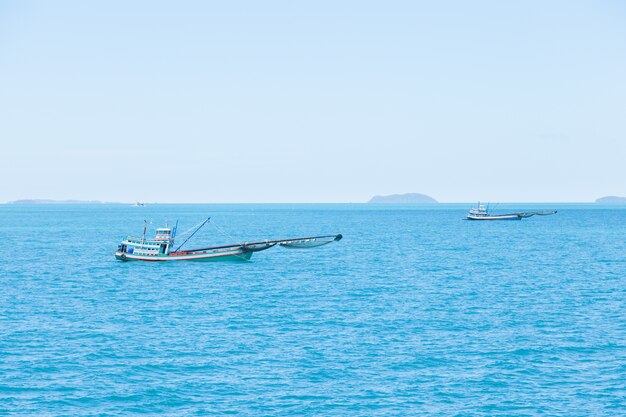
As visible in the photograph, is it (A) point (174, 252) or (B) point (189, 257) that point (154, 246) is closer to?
(A) point (174, 252)

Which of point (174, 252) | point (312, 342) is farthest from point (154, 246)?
point (312, 342)

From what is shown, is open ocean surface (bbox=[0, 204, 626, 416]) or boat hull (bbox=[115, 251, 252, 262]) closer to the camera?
open ocean surface (bbox=[0, 204, 626, 416])

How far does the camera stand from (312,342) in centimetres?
4647

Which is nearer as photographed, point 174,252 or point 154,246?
point 174,252

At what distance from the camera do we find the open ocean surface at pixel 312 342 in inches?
1372

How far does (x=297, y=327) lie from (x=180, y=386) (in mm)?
15882

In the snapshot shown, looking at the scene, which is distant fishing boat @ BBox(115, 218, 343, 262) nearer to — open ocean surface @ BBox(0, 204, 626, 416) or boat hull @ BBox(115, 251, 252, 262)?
boat hull @ BBox(115, 251, 252, 262)

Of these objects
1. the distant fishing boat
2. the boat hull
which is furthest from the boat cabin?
the boat hull

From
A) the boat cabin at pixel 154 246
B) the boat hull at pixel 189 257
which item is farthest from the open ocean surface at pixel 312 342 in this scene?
the boat cabin at pixel 154 246

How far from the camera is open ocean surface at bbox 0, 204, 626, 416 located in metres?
34.8

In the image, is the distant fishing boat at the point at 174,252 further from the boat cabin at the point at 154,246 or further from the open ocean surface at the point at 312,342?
the open ocean surface at the point at 312,342

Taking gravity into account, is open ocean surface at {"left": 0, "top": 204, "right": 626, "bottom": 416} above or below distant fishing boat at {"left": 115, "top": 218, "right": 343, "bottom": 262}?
below

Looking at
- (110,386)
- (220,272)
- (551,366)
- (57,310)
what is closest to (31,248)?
(220,272)

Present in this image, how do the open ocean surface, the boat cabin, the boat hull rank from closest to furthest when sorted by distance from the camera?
the open ocean surface
the boat cabin
the boat hull
